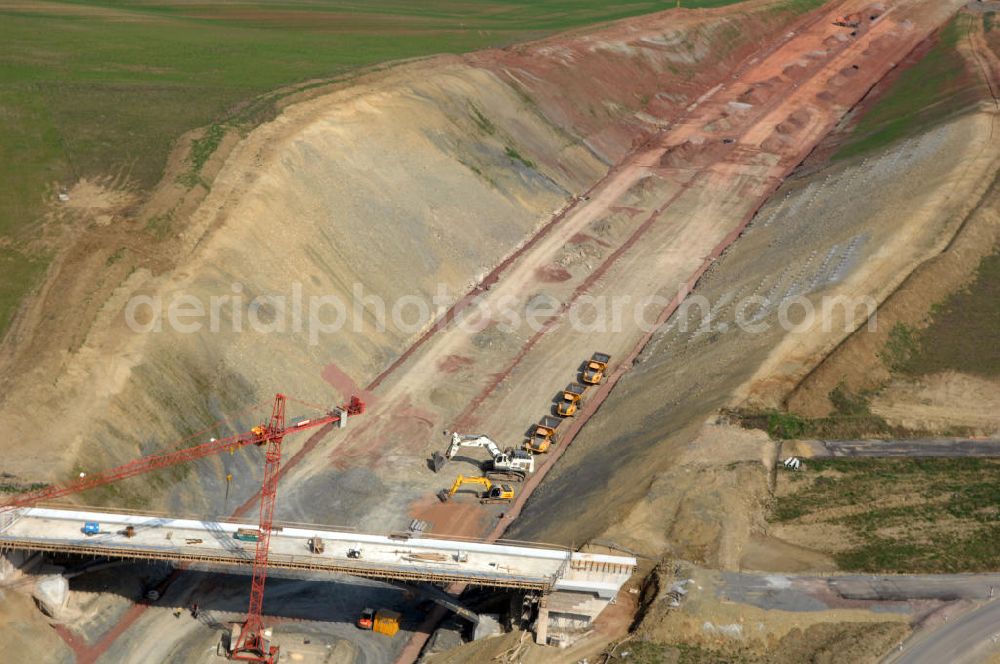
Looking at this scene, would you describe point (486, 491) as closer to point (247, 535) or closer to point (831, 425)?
point (247, 535)

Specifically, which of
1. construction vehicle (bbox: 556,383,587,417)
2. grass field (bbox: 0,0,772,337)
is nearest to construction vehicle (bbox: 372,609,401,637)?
construction vehicle (bbox: 556,383,587,417)

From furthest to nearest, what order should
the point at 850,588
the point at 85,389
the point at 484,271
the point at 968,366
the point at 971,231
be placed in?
the point at 484,271 → the point at 971,231 → the point at 968,366 → the point at 85,389 → the point at 850,588

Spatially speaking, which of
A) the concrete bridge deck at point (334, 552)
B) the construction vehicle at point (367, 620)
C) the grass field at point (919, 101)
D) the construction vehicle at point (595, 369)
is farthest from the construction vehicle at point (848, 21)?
the construction vehicle at point (367, 620)

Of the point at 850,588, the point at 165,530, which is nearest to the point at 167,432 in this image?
the point at 165,530

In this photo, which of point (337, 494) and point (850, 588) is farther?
point (337, 494)

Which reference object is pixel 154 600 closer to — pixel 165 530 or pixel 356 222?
pixel 165 530

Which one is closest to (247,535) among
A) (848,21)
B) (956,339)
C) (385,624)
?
(385,624)

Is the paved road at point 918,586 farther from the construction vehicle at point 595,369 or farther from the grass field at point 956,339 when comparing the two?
the construction vehicle at point 595,369
